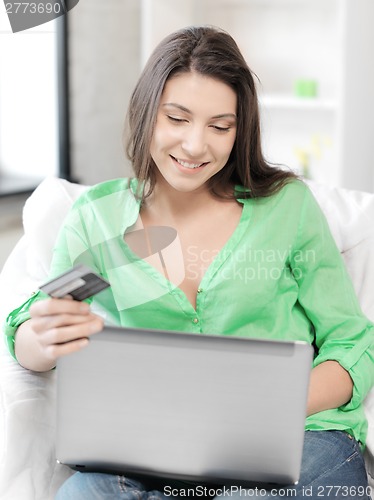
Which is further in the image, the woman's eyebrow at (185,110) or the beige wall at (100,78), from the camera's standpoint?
the beige wall at (100,78)

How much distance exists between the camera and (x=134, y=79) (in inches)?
119

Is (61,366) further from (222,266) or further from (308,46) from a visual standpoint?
(308,46)

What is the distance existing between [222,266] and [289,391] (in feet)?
1.24

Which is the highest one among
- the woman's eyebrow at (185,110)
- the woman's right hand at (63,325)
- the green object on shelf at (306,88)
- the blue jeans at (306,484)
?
the woman's eyebrow at (185,110)

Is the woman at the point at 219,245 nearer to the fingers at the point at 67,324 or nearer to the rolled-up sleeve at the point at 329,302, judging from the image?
the rolled-up sleeve at the point at 329,302

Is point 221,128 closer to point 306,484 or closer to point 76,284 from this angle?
point 76,284

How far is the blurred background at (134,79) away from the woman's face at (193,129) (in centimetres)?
135

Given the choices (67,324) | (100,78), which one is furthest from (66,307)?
(100,78)

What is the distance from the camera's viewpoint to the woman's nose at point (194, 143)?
1.26m

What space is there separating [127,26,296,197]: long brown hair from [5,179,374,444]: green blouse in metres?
0.06

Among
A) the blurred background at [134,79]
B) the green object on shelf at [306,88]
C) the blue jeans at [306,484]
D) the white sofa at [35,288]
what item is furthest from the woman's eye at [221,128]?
the green object on shelf at [306,88]

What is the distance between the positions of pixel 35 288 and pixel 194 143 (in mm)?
453

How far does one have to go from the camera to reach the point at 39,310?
41.3 inches

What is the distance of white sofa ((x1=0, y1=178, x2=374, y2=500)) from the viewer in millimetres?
1244
